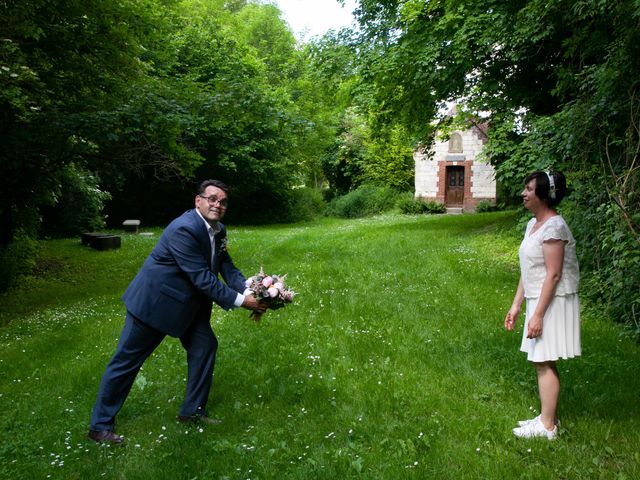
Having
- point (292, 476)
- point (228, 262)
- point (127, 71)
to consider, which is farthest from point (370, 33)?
point (292, 476)

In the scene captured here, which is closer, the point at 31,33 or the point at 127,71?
the point at 31,33

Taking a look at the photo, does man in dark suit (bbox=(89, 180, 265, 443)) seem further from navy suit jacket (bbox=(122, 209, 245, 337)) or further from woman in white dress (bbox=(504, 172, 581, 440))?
woman in white dress (bbox=(504, 172, 581, 440))

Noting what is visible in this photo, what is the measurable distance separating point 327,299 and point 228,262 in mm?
4501

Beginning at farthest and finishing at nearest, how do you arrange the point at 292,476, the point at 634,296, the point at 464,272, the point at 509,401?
1. the point at 464,272
2. the point at 634,296
3. the point at 509,401
4. the point at 292,476

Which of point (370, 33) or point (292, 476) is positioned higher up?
point (370, 33)

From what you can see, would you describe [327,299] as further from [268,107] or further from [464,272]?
[268,107]

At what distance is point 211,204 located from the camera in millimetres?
4891

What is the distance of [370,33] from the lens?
19.7 metres

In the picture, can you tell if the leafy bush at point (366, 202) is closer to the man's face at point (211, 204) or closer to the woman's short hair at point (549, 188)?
the man's face at point (211, 204)

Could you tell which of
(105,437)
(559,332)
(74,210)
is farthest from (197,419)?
(74,210)

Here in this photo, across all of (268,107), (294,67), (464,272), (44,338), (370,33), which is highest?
(294,67)

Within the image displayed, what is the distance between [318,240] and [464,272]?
26.6 ft

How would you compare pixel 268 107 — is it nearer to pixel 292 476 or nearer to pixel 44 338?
pixel 44 338

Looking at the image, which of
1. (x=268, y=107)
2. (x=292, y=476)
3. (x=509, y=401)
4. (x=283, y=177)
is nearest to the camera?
(x=292, y=476)
